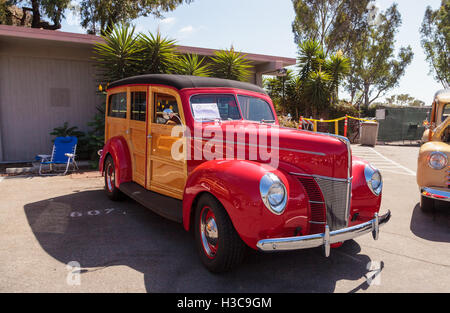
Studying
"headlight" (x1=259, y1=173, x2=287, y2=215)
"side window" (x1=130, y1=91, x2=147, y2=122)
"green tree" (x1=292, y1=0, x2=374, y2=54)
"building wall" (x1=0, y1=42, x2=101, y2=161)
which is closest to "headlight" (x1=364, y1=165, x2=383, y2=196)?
"headlight" (x1=259, y1=173, x2=287, y2=215)

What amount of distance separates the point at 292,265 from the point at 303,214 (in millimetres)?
700

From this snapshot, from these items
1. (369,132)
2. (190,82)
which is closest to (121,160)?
(190,82)

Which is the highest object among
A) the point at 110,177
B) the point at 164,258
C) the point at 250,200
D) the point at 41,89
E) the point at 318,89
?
the point at 318,89

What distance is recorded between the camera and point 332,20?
25.4m

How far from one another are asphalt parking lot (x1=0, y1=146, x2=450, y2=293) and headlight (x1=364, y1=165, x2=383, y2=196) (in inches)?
27.6

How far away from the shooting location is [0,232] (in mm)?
3863

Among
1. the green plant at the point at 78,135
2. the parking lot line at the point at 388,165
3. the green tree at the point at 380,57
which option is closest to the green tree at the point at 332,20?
the green tree at the point at 380,57

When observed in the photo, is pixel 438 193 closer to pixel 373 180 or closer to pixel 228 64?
pixel 373 180

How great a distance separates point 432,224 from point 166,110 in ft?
12.4

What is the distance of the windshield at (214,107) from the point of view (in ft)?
12.3

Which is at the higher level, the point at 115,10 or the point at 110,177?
the point at 115,10

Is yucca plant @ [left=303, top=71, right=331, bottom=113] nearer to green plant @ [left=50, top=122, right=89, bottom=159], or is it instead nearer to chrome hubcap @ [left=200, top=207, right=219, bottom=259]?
green plant @ [left=50, top=122, right=89, bottom=159]
